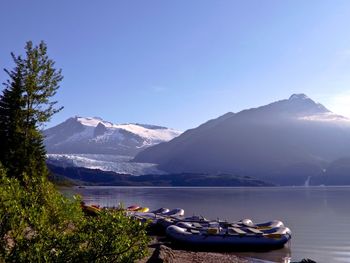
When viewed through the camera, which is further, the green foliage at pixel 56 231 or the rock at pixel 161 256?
the rock at pixel 161 256

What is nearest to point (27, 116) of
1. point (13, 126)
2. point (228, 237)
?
point (13, 126)

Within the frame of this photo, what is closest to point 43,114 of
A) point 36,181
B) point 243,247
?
point 243,247

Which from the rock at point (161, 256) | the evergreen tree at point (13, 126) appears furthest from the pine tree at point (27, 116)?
the rock at point (161, 256)

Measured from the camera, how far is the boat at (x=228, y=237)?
44.5 meters

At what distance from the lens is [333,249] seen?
46.4m

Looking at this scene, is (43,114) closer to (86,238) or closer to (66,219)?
(66,219)

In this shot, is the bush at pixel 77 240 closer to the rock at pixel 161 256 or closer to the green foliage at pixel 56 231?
the green foliage at pixel 56 231

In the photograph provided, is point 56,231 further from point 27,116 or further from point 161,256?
point 27,116

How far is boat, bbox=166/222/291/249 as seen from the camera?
4450 cm

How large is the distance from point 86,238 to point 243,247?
3568cm

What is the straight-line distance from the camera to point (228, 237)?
44.8 meters

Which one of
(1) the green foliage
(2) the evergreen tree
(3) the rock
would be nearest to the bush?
(1) the green foliage

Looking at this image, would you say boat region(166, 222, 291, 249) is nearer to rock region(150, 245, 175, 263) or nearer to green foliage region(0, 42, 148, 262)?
rock region(150, 245, 175, 263)

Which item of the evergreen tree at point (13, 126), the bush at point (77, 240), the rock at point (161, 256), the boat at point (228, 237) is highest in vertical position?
the evergreen tree at point (13, 126)
